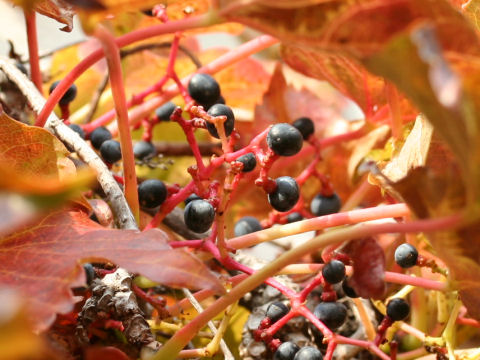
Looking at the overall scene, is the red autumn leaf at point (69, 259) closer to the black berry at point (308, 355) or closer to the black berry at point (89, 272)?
the black berry at point (89, 272)

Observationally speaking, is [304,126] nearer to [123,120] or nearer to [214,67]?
[214,67]

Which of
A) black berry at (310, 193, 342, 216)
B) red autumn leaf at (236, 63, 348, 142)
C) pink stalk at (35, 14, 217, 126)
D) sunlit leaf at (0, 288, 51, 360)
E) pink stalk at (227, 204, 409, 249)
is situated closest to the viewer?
sunlit leaf at (0, 288, 51, 360)

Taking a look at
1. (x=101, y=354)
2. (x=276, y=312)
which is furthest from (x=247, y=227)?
(x=101, y=354)

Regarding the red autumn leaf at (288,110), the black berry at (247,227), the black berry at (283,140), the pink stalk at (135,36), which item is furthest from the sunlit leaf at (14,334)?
the red autumn leaf at (288,110)

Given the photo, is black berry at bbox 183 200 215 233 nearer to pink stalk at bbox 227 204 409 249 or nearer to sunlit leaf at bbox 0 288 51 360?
pink stalk at bbox 227 204 409 249

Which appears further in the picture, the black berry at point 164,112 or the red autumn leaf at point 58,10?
the black berry at point 164,112

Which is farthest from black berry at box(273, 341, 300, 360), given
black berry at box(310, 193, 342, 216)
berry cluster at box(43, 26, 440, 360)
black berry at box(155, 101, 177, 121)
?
black berry at box(155, 101, 177, 121)
